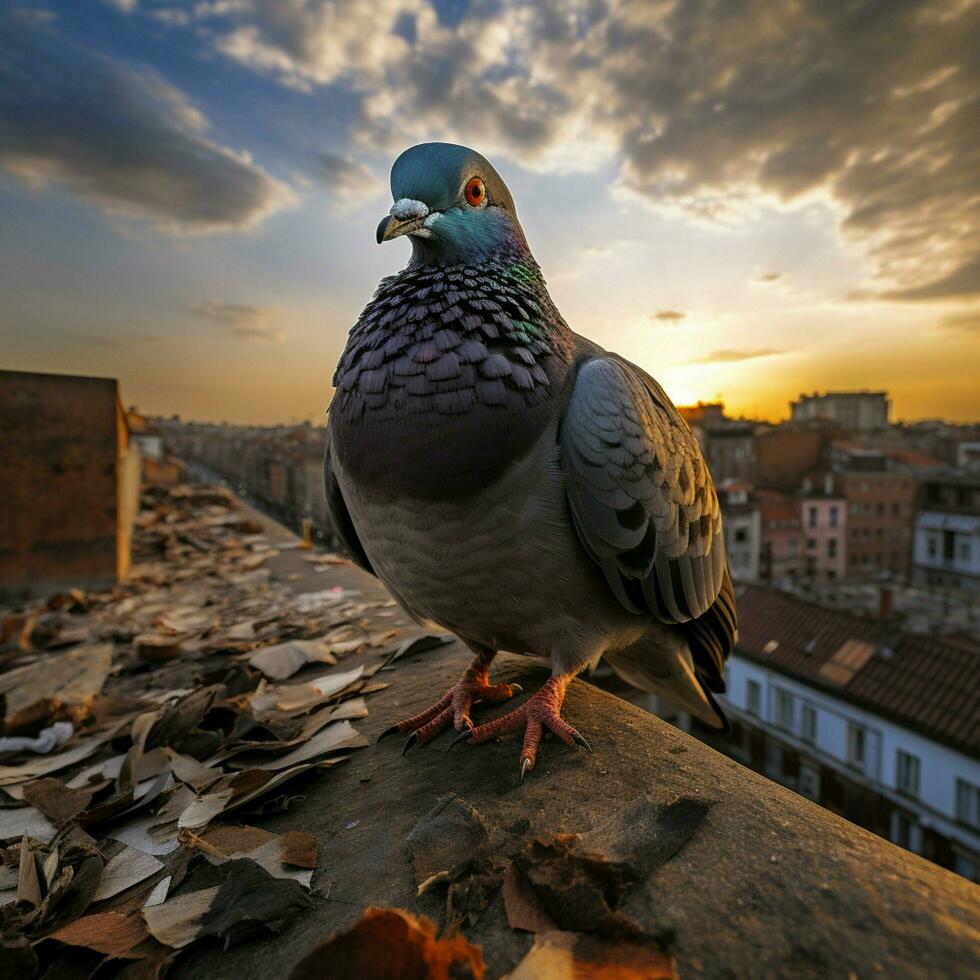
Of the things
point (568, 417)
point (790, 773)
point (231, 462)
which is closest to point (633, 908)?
point (568, 417)

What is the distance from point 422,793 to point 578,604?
0.73 metres

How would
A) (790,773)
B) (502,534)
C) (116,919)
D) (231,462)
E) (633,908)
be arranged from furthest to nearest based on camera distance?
(231,462) < (790,773) < (502,534) < (116,919) < (633,908)

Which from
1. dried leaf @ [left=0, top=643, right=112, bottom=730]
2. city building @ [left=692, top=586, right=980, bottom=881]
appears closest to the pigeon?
dried leaf @ [left=0, top=643, right=112, bottom=730]

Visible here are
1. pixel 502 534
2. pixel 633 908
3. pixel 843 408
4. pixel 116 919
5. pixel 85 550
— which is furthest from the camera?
pixel 843 408

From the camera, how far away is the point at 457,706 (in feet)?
7.01

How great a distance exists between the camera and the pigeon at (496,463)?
1.83m

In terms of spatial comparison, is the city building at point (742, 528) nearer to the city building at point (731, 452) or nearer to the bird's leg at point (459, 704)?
the city building at point (731, 452)

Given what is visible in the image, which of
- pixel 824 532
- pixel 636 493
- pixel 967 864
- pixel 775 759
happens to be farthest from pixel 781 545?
pixel 636 493

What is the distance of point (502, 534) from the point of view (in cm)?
184

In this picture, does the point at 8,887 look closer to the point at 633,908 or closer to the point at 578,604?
the point at 633,908

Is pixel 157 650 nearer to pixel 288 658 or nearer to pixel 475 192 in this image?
pixel 288 658

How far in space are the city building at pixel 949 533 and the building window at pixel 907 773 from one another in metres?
32.5

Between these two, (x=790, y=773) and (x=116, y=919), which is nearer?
(x=116, y=919)

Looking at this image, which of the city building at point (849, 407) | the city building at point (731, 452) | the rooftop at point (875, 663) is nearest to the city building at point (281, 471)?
the rooftop at point (875, 663)
